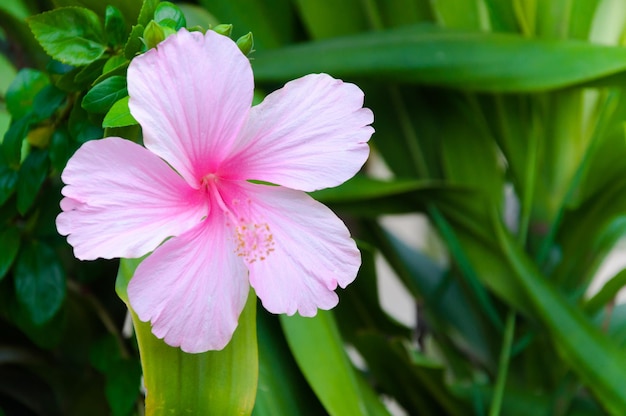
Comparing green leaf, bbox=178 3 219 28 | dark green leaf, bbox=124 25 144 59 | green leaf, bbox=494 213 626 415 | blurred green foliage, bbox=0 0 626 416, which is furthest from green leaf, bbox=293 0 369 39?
dark green leaf, bbox=124 25 144 59

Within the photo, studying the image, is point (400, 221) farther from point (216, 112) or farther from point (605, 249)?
point (216, 112)

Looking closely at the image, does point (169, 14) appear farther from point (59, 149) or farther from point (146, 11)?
point (59, 149)

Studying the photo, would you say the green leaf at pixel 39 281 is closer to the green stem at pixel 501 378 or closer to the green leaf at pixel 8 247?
the green leaf at pixel 8 247

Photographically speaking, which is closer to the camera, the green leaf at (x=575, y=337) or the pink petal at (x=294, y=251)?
the pink petal at (x=294, y=251)

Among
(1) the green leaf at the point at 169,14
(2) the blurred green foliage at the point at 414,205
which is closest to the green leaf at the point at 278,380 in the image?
(2) the blurred green foliage at the point at 414,205

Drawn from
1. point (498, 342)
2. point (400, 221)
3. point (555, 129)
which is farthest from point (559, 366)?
point (400, 221)

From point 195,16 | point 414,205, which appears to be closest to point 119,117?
point 195,16
